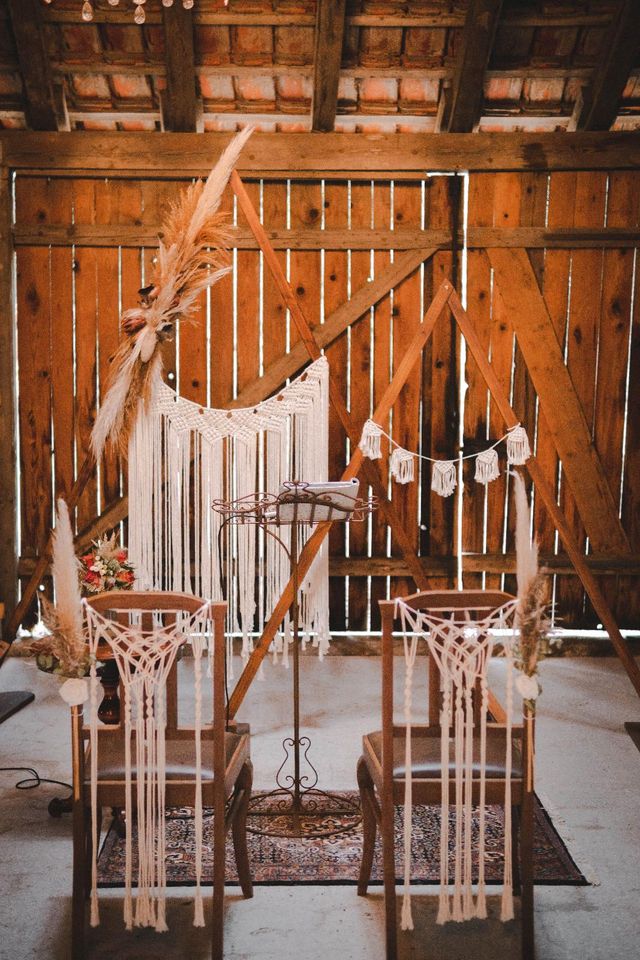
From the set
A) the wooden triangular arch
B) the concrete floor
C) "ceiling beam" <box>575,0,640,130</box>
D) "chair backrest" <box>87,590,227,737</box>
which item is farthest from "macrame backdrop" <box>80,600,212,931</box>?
"ceiling beam" <box>575,0,640,130</box>

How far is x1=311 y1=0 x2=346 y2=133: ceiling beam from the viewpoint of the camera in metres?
4.34

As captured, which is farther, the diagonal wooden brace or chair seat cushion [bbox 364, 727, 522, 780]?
the diagonal wooden brace

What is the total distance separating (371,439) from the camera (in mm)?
3527

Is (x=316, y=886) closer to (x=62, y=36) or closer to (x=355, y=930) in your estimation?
(x=355, y=930)

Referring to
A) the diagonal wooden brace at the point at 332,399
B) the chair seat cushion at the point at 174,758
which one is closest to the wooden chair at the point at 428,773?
the chair seat cushion at the point at 174,758

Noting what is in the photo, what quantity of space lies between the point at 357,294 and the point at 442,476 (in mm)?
1615

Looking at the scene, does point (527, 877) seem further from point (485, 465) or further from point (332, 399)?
point (332, 399)

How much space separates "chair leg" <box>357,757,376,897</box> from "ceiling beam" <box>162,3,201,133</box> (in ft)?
12.0

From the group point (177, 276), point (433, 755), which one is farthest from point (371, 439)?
point (433, 755)

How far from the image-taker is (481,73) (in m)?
4.60

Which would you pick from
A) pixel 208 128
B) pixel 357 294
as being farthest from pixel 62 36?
pixel 357 294

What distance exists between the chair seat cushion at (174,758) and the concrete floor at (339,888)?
0.43 meters

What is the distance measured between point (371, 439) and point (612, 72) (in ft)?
8.57

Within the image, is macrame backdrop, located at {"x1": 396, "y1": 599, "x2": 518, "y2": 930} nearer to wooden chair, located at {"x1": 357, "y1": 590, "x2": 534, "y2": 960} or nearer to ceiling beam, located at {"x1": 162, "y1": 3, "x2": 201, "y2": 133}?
wooden chair, located at {"x1": 357, "y1": 590, "x2": 534, "y2": 960}
